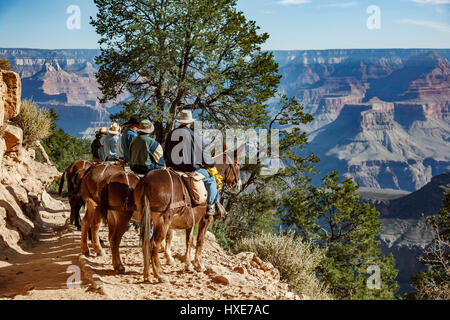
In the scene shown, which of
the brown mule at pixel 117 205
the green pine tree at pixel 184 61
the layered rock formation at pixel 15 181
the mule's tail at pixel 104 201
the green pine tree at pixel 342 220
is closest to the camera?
the brown mule at pixel 117 205

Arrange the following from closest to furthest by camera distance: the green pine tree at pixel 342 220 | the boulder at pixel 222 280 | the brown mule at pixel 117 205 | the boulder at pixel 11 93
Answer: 1. the boulder at pixel 222 280
2. the brown mule at pixel 117 205
3. the boulder at pixel 11 93
4. the green pine tree at pixel 342 220

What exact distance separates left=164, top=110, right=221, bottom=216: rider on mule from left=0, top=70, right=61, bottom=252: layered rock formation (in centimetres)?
467

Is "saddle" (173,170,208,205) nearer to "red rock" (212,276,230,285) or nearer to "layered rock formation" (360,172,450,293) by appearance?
"red rock" (212,276,230,285)

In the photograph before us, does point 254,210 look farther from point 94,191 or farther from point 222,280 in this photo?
point 222,280

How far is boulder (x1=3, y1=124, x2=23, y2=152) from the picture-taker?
11.3 metres

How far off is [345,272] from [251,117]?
819 centimetres

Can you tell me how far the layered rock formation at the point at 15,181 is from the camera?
30.1 ft

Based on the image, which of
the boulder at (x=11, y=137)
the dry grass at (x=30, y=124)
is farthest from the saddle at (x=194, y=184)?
the dry grass at (x=30, y=124)

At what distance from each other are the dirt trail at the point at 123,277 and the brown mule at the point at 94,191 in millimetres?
401

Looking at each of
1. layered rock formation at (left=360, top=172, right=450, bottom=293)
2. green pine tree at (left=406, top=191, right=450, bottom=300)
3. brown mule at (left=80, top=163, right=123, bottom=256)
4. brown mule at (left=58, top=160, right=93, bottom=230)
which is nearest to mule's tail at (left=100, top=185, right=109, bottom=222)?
brown mule at (left=80, top=163, right=123, bottom=256)

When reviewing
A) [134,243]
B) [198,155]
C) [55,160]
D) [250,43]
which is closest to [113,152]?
[134,243]

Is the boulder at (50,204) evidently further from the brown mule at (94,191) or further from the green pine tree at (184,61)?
the brown mule at (94,191)

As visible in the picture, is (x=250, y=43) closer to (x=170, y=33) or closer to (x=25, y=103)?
(x=170, y=33)

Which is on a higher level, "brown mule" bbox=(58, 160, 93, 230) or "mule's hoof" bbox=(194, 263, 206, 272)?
"brown mule" bbox=(58, 160, 93, 230)
